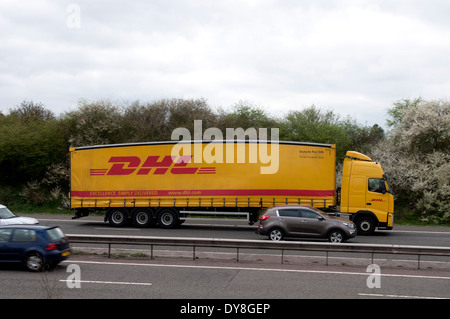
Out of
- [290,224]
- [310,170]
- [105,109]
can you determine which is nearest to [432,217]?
[310,170]

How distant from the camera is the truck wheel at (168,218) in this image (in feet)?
72.1

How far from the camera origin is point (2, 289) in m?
10.3

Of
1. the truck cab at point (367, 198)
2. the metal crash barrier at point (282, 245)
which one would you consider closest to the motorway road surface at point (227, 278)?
the metal crash barrier at point (282, 245)

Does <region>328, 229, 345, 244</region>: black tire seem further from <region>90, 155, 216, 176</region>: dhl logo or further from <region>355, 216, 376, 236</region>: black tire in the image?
<region>90, 155, 216, 176</region>: dhl logo

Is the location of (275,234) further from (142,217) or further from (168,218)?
(142,217)

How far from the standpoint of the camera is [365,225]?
20594 mm

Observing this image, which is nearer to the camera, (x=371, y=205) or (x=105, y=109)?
(x=371, y=205)

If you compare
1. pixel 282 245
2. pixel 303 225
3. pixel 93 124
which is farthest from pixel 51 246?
pixel 93 124

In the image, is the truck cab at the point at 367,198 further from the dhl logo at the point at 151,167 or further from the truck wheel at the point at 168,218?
the truck wheel at the point at 168,218

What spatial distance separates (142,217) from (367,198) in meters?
10.9

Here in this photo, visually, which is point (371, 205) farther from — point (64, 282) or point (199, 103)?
point (199, 103)

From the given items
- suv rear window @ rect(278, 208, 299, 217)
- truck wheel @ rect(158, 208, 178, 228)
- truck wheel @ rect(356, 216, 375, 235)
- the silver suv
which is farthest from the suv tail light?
truck wheel @ rect(356, 216, 375, 235)

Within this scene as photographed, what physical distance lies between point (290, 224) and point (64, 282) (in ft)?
29.9

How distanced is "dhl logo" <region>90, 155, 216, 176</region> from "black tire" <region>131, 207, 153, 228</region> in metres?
1.90
